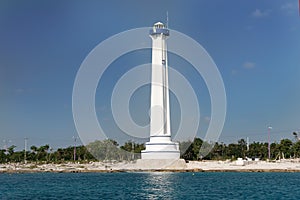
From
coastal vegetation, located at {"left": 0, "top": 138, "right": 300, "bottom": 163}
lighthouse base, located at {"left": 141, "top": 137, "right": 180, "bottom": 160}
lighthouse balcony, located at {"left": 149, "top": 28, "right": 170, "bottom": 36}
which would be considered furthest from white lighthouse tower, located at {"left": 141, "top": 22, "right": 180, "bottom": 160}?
coastal vegetation, located at {"left": 0, "top": 138, "right": 300, "bottom": 163}

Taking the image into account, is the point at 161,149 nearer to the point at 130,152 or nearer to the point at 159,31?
the point at 159,31

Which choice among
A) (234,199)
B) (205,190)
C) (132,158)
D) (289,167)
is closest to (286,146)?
(289,167)

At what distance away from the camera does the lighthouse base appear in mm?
78125

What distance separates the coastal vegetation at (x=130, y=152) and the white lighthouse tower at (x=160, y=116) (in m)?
27.1

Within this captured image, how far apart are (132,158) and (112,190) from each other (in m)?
62.8

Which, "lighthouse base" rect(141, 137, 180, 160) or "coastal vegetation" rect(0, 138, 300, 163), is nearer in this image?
"lighthouse base" rect(141, 137, 180, 160)

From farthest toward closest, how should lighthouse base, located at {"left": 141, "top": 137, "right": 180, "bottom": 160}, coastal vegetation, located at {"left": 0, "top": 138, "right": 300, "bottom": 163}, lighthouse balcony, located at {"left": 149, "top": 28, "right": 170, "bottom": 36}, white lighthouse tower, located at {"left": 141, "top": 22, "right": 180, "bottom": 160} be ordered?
coastal vegetation, located at {"left": 0, "top": 138, "right": 300, "bottom": 163}
lighthouse balcony, located at {"left": 149, "top": 28, "right": 170, "bottom": 36}
white lighthouse tower, located at {"left": 141, "top": 22, "right": 180, "bottom": 160}
lighthouse base, located at {"left": 141, "top": 137, "right": 180, "bottom": 160}

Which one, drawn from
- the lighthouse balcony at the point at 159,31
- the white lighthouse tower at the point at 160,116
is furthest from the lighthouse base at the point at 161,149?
the lighthouse balcony at the point at 159,31

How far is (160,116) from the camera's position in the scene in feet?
260

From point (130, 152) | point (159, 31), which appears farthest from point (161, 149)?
point (130, 152)

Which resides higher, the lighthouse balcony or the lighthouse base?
the lighthouse balcony

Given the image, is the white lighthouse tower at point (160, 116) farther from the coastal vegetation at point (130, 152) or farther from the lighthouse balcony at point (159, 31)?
the coastal vegetation at point (130, 152)

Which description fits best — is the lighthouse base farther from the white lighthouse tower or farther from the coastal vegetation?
the coastal vegetation

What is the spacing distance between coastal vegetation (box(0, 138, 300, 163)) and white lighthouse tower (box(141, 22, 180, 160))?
88.9 feet
